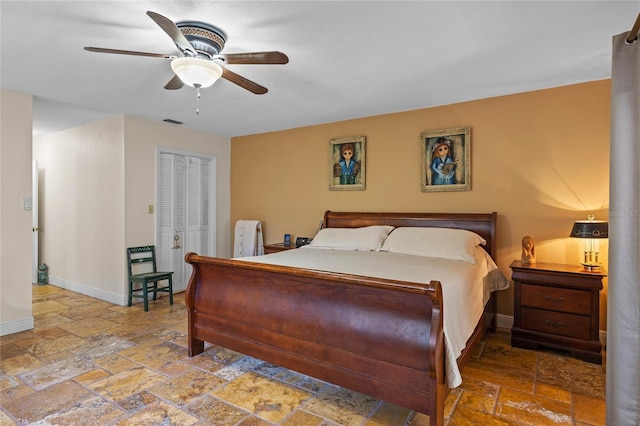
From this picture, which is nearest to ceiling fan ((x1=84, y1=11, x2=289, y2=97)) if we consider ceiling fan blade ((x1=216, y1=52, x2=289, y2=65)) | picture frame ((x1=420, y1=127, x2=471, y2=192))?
ceiling fan blade ((x1=216, y1=52, x2=289, y2=65))

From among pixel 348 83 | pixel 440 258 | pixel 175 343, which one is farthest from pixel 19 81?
pixel 440 258

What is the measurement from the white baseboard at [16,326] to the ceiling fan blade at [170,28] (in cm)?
349

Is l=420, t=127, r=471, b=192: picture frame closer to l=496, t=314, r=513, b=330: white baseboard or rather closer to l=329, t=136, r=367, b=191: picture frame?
l=329, t=136, r=367, b=191: picture frame

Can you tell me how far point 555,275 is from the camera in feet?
9.86

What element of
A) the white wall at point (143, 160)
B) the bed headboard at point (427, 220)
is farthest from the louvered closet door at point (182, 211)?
the bed headboard at point (427, 220)

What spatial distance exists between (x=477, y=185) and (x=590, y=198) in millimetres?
993

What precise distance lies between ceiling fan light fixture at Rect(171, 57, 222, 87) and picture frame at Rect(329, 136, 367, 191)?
2535 millimetres

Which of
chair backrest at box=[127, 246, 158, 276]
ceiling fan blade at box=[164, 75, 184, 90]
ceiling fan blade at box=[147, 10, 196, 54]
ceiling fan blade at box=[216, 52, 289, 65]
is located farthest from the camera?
chair backrest at box=[127, 246, 158, 276]

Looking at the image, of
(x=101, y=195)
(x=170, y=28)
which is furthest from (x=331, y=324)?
(x=101, y=195)

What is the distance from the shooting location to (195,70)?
7.22ft

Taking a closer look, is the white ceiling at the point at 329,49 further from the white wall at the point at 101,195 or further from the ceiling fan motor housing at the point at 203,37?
the white wall at the point at 101,195

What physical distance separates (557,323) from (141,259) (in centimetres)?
477

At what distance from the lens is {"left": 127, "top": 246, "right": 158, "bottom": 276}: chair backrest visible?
4477mm

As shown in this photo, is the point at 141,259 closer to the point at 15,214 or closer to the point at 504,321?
the point at 15,214
